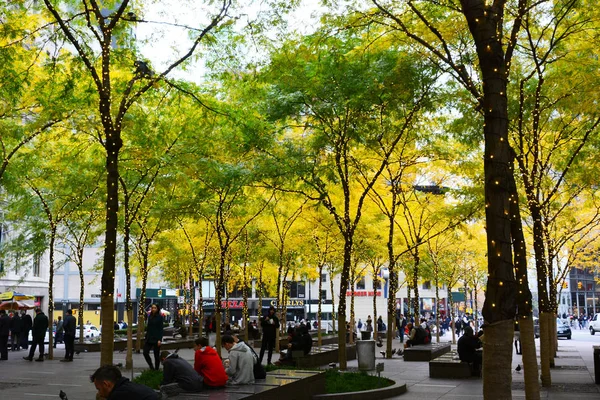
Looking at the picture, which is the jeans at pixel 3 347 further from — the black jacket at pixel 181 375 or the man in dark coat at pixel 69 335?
the black jacket at pixel 181 375

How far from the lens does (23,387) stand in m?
16.6

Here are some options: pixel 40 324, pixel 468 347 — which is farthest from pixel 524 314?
pixel 40 324

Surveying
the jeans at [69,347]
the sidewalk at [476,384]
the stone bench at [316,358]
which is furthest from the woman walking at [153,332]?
the jeans at [69,347]

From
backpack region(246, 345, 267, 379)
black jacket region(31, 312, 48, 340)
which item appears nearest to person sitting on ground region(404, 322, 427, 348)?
black jacket region(31, 312, 48, 340)

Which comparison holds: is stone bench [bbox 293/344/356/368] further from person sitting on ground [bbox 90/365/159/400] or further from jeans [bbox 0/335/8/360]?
person sitting on ground [bbox 90/365/159/400]

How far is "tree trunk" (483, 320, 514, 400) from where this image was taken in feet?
21.6

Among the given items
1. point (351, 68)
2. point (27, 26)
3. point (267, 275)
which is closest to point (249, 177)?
point (351, 68)

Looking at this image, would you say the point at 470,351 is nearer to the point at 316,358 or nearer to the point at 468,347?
the point at 468,347

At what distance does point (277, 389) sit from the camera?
1130 centimetres

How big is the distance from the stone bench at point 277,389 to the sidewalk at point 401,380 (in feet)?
9.40

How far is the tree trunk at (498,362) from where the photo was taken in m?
6.58

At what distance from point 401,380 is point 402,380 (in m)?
0.03

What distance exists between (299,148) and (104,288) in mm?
10417

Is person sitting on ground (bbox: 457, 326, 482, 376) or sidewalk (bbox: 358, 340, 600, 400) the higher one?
person sitting on ground (bbox: 457, 326, 482, 376)
